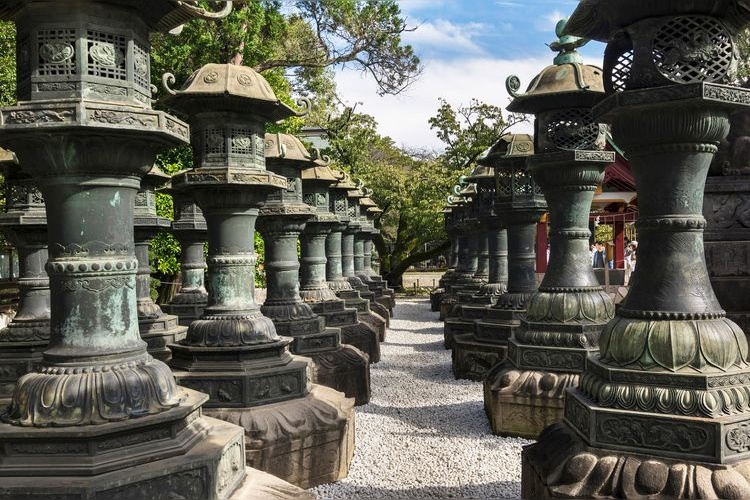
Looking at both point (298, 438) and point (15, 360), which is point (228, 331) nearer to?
point (298, 438)

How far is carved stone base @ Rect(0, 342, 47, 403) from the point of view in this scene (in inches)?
225

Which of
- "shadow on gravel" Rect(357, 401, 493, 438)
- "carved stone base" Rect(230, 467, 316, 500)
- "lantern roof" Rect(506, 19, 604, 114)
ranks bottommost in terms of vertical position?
"shadow on gravel" Rect(357, 401, 493, 438)

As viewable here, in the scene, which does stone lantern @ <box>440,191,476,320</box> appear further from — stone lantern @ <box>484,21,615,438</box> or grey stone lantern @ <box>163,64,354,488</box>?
grey stone lantern @ <box>163,64,354,488</box>

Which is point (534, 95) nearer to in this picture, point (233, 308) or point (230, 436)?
point (233, 308)

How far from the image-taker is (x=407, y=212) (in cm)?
2478

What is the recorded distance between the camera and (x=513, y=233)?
26.8ft

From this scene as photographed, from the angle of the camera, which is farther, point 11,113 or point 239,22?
point 239,22

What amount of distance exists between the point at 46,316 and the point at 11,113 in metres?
3.69

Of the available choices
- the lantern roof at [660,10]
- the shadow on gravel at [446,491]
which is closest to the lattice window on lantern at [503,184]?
the shadow on gravel at [446,491]

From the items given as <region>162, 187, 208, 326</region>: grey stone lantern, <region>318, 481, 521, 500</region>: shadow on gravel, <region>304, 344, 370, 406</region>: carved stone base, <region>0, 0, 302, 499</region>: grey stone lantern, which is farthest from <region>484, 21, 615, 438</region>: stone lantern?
<region>162, 187, 208, 326</region>: grey stone lantern

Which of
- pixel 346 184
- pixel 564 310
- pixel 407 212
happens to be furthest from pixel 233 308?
pixel 407 212

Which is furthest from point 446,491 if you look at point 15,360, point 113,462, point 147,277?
point 147,277

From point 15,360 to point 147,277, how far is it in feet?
8.61

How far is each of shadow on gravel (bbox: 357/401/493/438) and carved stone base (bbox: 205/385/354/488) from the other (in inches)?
61.3
